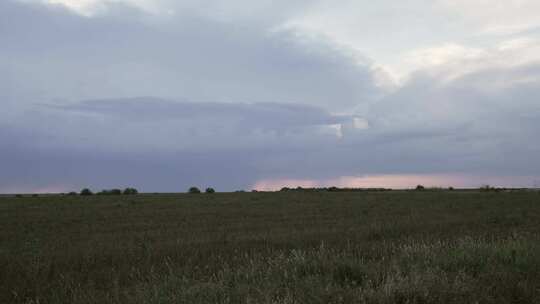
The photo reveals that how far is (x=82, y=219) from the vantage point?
23.3 metres

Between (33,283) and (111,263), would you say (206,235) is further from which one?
(33,283)

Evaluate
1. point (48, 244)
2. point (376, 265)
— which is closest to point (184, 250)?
point (48, 244)

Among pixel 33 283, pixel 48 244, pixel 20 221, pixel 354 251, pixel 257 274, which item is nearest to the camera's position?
pixel 257 274

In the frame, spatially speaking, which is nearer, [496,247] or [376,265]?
[376,265]

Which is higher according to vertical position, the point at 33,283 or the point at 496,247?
the point at 496,247

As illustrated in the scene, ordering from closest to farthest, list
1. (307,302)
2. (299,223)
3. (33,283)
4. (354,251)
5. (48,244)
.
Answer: (307,302)
(33,283)
(354,251)
(48,244)
(299,223)

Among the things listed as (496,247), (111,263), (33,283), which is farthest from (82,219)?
(496,247)

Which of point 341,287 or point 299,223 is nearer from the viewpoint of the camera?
point 341,287

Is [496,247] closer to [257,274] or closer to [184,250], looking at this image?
[257,274]

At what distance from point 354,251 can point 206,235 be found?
21.3 ft

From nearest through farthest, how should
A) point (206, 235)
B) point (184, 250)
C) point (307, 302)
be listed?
point (307, 302) < point (184, 250) < point (206, 235)

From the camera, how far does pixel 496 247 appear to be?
932 centimetres

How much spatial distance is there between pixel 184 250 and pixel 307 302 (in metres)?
7.01

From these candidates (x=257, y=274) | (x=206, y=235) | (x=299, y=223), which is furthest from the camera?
(x=299, y=223)
